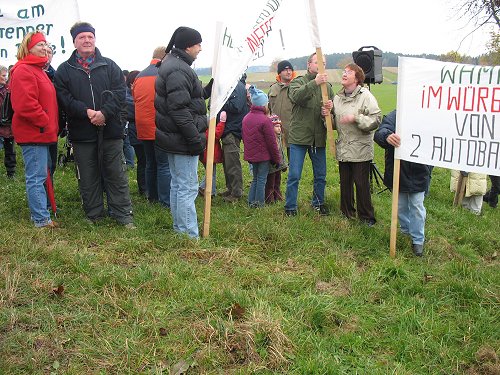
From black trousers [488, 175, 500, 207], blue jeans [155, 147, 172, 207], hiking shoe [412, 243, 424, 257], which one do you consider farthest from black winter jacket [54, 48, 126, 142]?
black trousers [488, 175, 500, 207]

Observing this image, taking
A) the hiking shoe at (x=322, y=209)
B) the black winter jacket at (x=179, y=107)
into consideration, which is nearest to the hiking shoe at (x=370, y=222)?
the hiking shoe at (x=322, y=209)

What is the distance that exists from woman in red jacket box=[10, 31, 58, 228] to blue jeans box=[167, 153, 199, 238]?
1435 millimetres

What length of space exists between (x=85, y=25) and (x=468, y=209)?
21.1 feet

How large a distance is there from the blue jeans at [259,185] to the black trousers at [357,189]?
1174 millimetres

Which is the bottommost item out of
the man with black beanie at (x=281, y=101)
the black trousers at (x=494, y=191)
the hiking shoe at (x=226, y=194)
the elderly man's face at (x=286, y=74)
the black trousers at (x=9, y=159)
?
the black trousers at (x=494, y=191)

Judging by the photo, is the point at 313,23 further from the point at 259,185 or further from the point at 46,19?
the point at 46,19

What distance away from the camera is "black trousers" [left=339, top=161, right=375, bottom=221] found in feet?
21.0

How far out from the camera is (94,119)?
5.65 metres

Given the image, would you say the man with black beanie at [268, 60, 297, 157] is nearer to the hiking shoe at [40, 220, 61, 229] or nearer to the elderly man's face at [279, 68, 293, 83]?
the elderly man's face at [279, 68, 293, 83]

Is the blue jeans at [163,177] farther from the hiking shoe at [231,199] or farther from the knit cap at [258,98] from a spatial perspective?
the knit cap at [258,98]

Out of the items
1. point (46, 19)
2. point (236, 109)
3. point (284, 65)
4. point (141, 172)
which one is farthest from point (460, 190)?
point (46, 19)

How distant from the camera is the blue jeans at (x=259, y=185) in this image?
7.29 meters

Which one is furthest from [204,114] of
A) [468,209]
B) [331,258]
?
[468,209]

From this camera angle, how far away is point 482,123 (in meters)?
4.89
